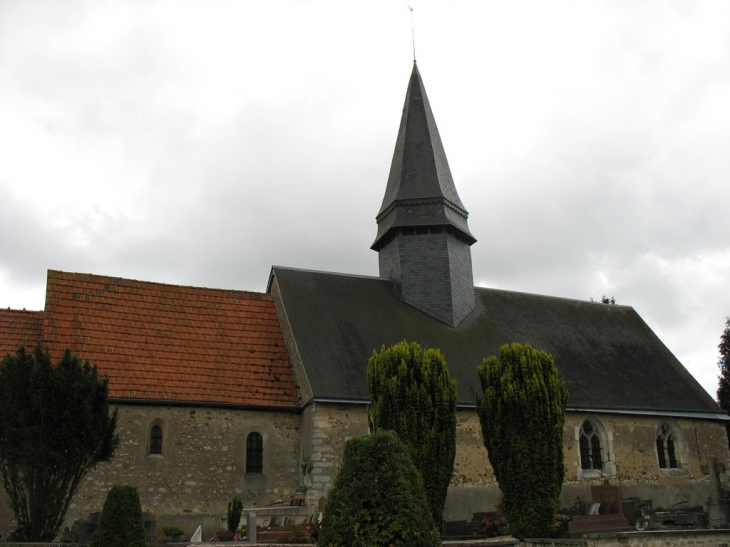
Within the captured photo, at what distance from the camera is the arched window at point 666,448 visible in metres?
21.3

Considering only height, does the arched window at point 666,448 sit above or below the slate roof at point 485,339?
below

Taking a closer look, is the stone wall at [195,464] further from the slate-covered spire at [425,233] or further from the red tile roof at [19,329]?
the slate-covered spire at [425,233]

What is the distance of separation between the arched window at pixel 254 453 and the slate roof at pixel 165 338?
884 millimetres

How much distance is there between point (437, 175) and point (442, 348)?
6.60 meters

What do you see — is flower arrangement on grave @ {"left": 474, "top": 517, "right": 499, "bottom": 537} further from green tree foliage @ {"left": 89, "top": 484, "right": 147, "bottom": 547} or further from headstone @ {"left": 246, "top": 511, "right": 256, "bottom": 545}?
green tree foliage @ {"left": 89, "top": 484, "right": 147, "bottom": 547}

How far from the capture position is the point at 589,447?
20484mm

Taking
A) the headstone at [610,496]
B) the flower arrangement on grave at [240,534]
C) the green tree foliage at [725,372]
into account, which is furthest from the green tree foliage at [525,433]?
the green tree foliage at [725,372]

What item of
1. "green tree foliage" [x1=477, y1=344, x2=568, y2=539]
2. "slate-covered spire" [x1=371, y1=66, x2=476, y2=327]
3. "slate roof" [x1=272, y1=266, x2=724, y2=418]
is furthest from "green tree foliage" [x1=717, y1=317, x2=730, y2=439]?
"green tree foliage" [x1=477, y1=344, x2=568, y2=539]

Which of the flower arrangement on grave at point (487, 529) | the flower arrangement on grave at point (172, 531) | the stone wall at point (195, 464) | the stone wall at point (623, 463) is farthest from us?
the stone wall at point (623, 463)

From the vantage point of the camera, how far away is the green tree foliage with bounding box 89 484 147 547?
11820mm

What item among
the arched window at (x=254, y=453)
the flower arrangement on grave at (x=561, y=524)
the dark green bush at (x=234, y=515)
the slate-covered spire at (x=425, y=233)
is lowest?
the flower arrangement on grave at (x=561, y=524)

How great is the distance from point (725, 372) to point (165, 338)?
2201 centimetres

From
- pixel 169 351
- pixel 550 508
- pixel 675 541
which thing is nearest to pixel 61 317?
pixel 169 351

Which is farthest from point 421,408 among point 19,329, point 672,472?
point 672,472
